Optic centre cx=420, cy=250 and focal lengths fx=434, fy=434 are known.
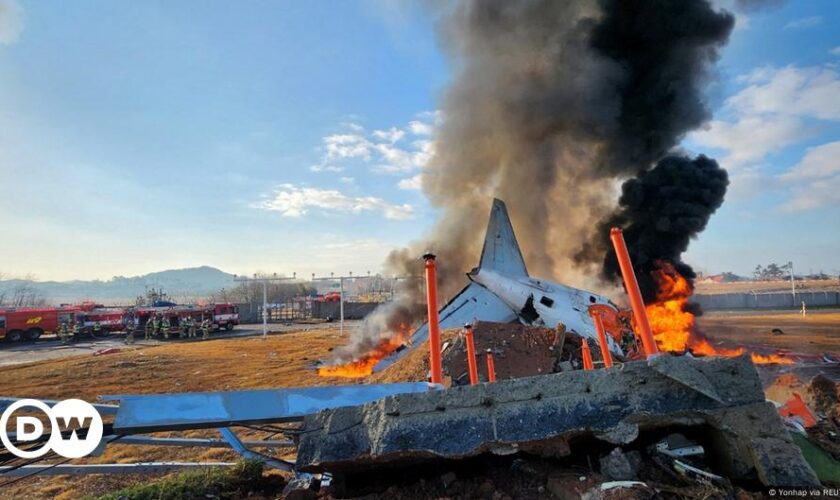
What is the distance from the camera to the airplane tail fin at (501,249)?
55.8 ft

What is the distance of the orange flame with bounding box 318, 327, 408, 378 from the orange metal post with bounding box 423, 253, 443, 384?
11.2m

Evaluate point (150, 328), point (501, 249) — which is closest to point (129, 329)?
point (150, 328)

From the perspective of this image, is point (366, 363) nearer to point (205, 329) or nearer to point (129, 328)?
point (205, 329)

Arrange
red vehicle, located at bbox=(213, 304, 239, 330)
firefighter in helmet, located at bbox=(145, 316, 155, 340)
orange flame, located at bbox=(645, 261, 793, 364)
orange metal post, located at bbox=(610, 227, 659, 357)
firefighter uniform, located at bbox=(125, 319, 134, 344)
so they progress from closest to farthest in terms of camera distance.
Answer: orange metal post, located at bbox=(610, 227, 659, 357)
orange flame, located at bbox=(645, 261, 793, 364)
firefighter uniform, located at bbox=(125, 319, 134, 344)
firefighter in helmet, located at bbox=(145, 316, 155, 340)
red vehicle, located at bbox=(213, 304, 239, 330)

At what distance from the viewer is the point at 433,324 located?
147 inches

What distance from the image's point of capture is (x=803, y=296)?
4431cm

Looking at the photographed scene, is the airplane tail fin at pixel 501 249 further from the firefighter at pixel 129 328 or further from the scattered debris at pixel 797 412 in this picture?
the firefighter at pixel 129 328

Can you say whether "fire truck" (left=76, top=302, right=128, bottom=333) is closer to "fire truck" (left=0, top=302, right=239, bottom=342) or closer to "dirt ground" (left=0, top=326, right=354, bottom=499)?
"fire truck" (left=0, top=302, right=239, bottom=342)

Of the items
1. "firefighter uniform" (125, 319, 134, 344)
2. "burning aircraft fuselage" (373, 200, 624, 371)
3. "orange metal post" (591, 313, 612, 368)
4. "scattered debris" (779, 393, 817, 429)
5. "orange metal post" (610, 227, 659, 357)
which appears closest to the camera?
"orange metal post" (610, 227, 659, 357)

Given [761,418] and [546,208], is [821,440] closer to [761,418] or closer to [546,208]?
[761,418]

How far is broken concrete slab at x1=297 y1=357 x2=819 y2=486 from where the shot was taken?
2.84 m

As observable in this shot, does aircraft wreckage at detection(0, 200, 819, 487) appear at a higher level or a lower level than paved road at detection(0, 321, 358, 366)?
higher

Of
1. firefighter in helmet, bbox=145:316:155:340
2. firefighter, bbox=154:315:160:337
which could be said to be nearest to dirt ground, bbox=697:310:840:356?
firefighter, bbox=154:315:160:337

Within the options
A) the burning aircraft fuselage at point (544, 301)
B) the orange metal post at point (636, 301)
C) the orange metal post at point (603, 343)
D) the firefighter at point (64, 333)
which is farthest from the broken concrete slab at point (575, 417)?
the firefighter at point (64, 333)
